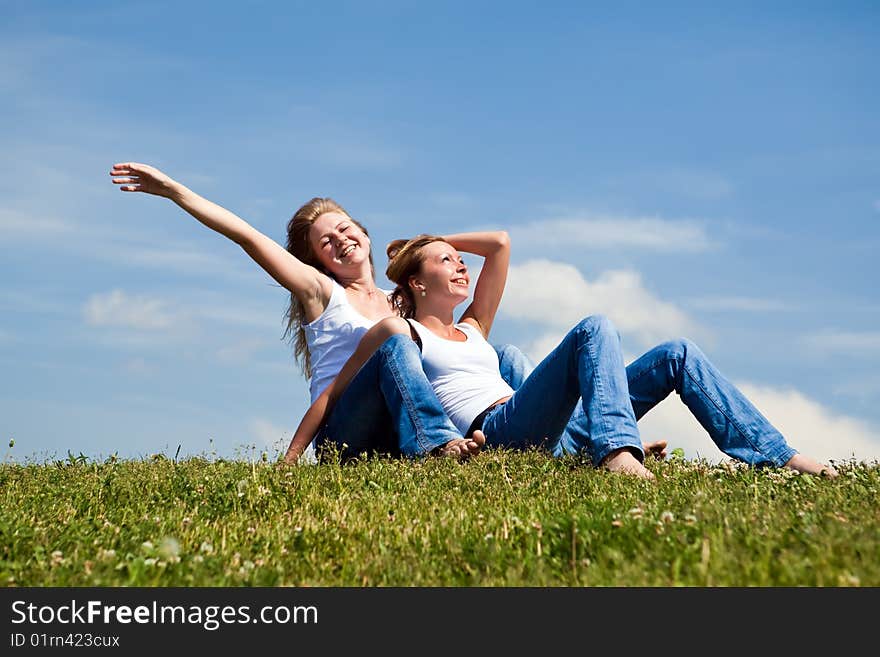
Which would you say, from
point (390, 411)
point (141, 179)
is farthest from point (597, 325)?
point (141, 179)

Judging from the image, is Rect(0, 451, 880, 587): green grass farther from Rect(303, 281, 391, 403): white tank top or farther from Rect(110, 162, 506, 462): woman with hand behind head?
Rect(303, 281, 391, 403): white tank top

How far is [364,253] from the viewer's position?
10.3 metres

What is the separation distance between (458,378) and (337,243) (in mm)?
2380

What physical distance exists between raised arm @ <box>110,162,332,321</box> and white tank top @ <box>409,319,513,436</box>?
4.89 ft

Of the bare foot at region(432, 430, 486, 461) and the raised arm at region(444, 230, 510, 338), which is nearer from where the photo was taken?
the bare foot at region(432, 430, 486, 461)

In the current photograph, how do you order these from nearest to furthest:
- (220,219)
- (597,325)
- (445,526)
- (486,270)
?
(445,526) → (597,325) → (220,219) → (486,270)

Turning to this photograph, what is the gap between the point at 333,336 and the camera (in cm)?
948

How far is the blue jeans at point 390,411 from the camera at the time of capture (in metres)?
8.20

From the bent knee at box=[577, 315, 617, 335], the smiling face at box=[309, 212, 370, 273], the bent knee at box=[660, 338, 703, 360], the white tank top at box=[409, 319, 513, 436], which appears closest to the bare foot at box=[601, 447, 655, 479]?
the bent knee at box=[577, 315, 617, 335]

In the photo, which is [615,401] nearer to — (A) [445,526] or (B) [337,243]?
(A) [445,526]

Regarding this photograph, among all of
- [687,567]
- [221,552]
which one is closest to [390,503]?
[221,552]

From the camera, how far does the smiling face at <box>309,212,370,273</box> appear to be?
10.1 metres
